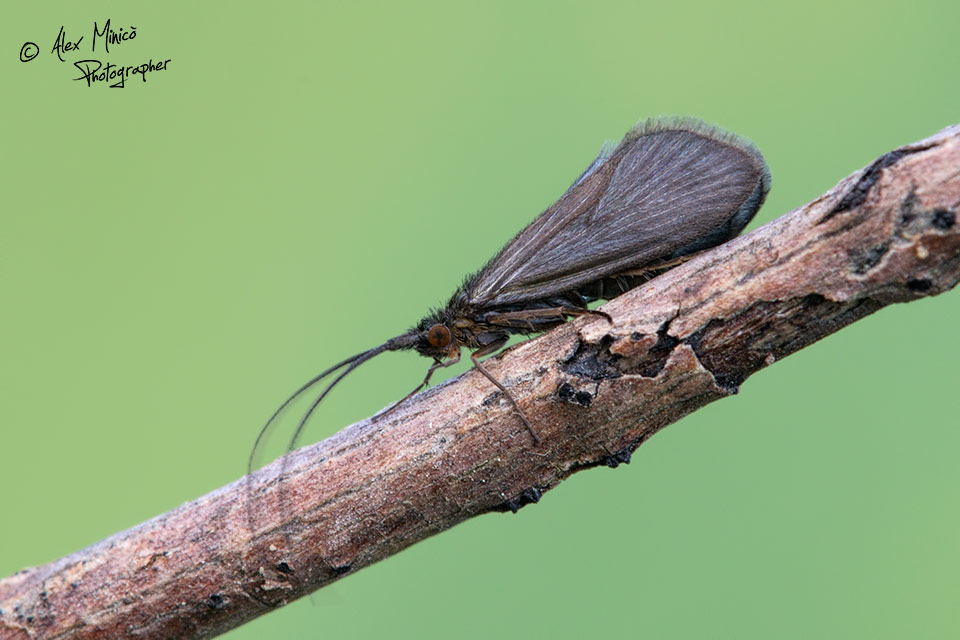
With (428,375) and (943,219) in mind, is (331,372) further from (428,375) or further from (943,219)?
(943,219)

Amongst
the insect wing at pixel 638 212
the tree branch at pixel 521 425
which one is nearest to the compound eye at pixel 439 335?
the insect wing at pixel 638 212

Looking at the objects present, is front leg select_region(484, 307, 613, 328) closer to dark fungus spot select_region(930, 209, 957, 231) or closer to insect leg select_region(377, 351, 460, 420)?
insect leg select_region(377, 351, 460, 420)

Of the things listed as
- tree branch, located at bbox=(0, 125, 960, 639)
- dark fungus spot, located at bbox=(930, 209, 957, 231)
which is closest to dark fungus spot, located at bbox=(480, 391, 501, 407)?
tree branch, located at bbox=(0, 125, 960, 639)

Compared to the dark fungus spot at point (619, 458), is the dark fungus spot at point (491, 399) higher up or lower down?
higher up

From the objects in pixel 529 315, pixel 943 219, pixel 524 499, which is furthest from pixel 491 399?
pixel 943 219

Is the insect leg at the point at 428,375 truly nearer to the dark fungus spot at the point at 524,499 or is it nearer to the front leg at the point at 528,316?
the front leg at the point at 528,316

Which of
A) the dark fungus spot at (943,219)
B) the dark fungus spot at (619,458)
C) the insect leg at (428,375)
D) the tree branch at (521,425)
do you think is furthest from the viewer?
the insect leg at (428,375)
